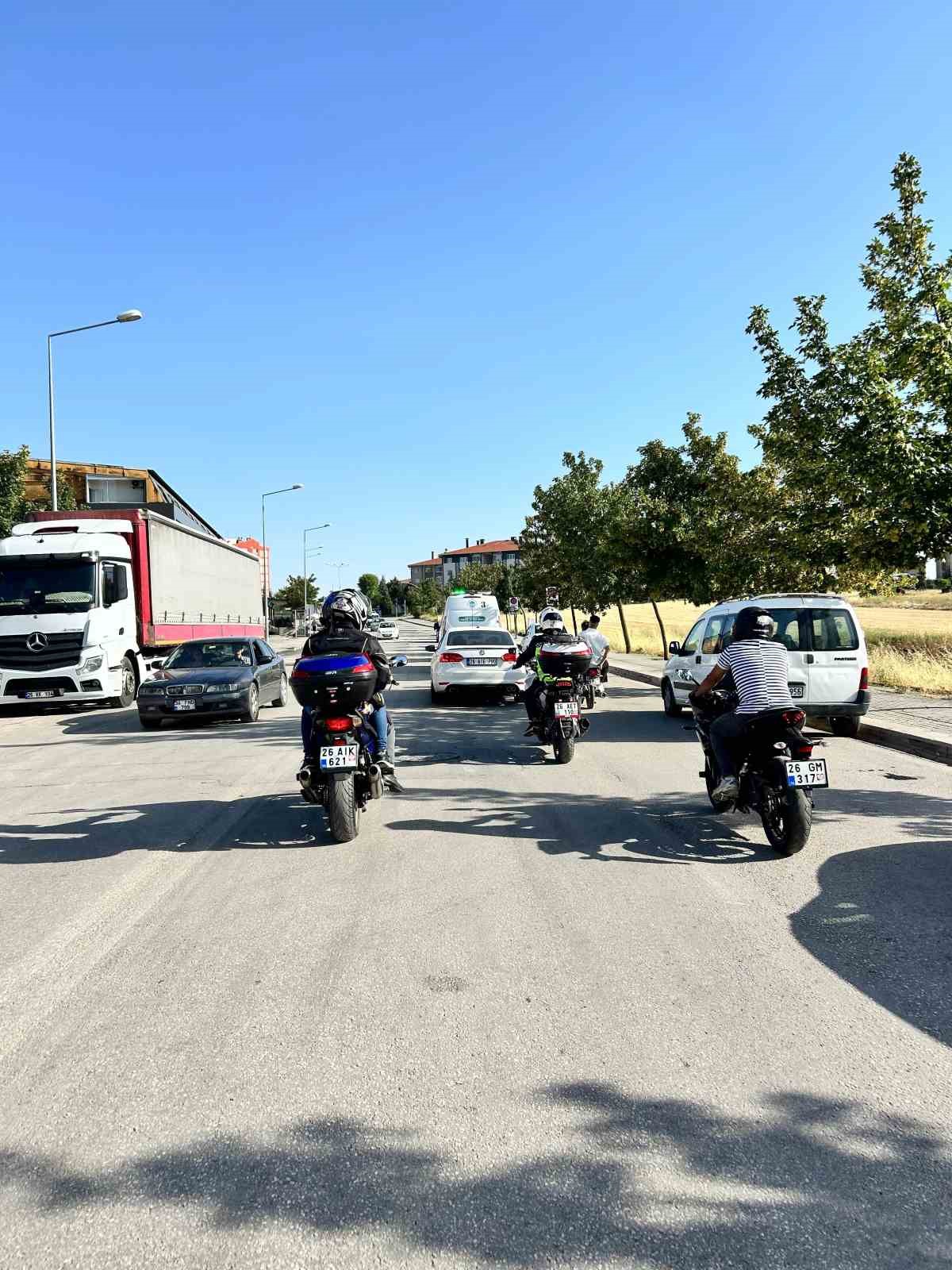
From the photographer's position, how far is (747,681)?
6590 mm

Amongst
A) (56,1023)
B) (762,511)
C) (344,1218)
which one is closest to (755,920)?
(344,1218)

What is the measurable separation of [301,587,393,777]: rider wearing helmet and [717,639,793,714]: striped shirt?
2667 mm

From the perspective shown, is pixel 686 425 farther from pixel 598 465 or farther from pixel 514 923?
pixel 514 923

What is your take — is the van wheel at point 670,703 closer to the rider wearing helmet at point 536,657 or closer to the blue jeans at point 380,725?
the rider wearing helmet at point 536,657

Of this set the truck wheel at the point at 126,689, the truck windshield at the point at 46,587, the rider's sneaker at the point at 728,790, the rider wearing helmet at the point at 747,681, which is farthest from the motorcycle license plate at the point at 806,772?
the truck wheel at the point at 126,689

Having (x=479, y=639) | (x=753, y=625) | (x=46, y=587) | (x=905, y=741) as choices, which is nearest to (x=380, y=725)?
(x=753, y=625)

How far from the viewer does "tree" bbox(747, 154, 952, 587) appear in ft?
39.3

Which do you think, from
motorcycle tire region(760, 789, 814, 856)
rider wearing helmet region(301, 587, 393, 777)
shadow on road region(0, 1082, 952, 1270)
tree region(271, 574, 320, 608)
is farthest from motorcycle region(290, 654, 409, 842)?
tree region(271, 574, 320, 608)

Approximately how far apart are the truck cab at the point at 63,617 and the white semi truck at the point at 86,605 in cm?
1

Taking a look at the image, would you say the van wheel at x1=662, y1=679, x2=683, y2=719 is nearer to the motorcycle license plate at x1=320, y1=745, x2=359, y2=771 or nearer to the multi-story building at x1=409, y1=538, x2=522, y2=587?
the motorcycle license plate at x1=320, y1=745, x2=359, y2=771

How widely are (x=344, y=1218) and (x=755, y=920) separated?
2979 millimetres

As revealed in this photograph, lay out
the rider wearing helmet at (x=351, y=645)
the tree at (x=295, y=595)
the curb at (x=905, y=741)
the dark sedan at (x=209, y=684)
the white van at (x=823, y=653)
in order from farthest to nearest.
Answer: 1. the tree at (x=295, y=595)
2. the dark sedan at (x=209, y=684)
3. the white van at (x=823, y=653)
4. the curb at (x=905, y=741)
5. the rider wearing helmet at (x=351, y=645)

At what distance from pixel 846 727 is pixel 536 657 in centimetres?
451

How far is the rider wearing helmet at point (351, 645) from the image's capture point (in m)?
7.12
